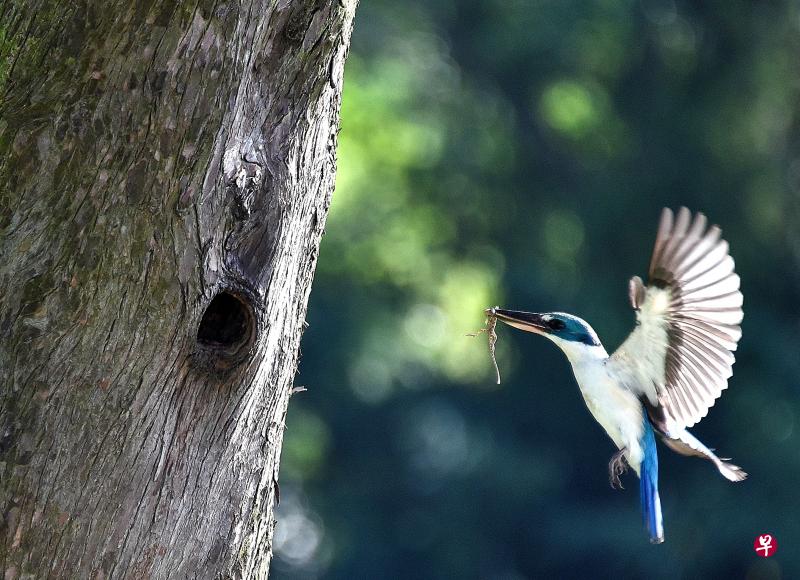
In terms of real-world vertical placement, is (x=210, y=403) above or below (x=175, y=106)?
below

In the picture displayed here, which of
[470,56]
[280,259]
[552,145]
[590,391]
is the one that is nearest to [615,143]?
[552,145]

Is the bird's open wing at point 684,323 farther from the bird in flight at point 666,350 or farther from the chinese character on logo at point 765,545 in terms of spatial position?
the chinese character on logo at point 765,545

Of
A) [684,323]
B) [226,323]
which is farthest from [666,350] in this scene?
[226,323]

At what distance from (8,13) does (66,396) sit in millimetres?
717

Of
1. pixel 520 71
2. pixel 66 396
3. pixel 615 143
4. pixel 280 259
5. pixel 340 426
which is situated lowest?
pixel 66 396

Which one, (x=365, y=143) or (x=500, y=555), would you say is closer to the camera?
(x=500, y=555)

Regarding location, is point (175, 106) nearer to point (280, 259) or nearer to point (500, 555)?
point (280, 259)

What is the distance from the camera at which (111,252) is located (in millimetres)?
2168

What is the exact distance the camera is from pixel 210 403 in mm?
2268

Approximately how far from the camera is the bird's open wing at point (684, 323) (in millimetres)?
3080

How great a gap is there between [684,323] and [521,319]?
45 cm

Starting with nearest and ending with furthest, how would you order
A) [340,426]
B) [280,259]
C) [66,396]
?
[66,396] < [280,259] < [340,426]

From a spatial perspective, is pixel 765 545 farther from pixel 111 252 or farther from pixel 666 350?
pixel 111 252

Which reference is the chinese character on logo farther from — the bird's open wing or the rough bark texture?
the rough bark texture
